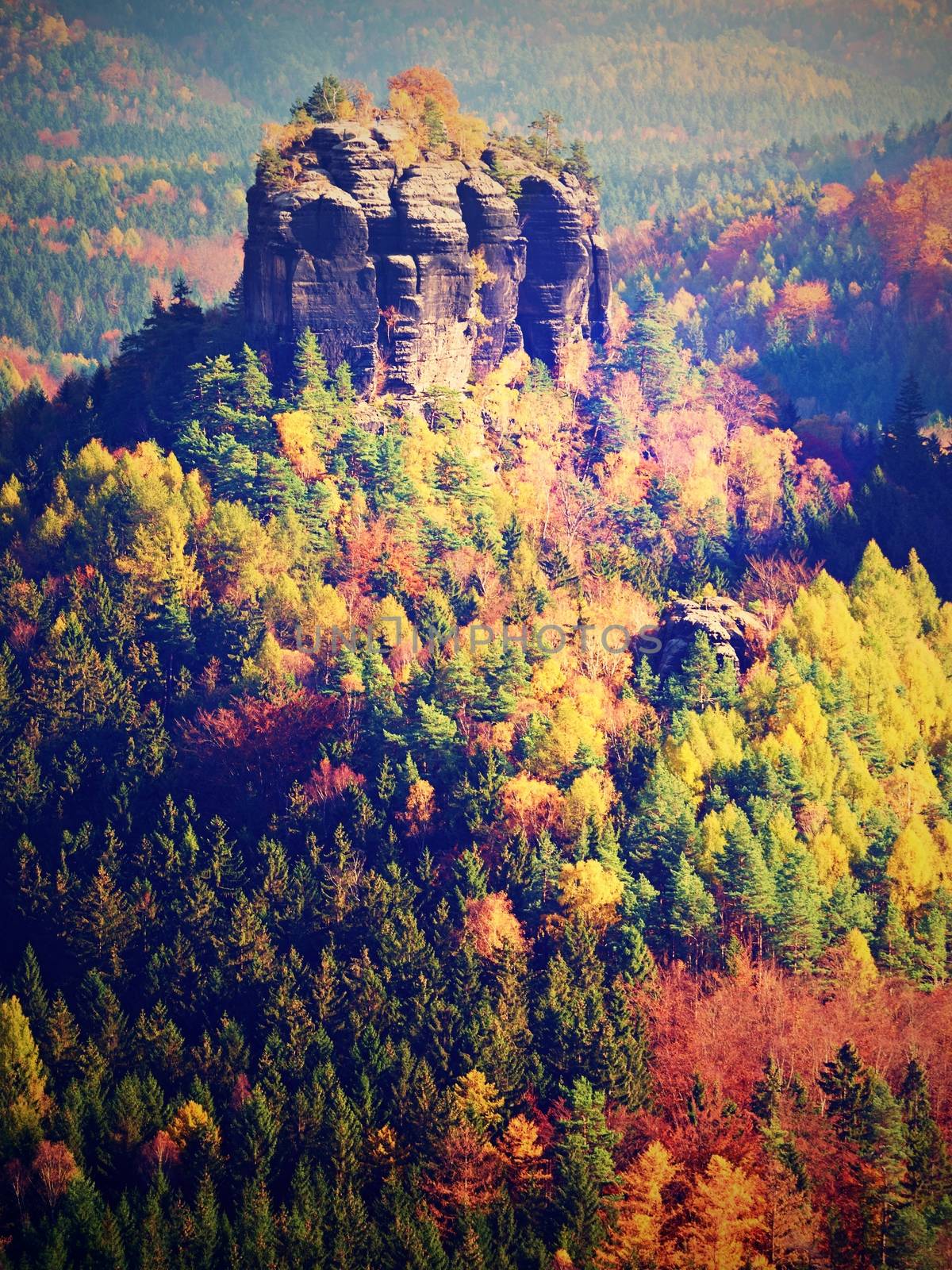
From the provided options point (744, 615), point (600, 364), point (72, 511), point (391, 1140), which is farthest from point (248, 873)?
point (600, 364)

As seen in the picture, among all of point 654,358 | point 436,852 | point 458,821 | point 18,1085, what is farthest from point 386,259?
point 18,1085

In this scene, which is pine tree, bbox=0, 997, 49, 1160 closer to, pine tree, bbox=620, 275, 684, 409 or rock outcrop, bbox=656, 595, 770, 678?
rock outcrop, bbox=656, 595, 770, 678

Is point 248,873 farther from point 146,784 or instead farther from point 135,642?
point 135,642

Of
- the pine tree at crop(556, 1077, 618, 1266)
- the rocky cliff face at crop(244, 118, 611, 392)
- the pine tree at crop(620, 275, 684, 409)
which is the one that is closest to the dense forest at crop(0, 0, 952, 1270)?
the pine tree at crop(556, 1077, 618, 1266)

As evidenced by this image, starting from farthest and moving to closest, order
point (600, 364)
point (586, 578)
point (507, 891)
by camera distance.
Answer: point (600, 364) → point (586, 578) → point (507, 891)

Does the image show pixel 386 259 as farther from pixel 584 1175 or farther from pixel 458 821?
pixel 584 1175

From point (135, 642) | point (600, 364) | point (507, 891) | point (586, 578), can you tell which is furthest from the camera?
point (600, 364)

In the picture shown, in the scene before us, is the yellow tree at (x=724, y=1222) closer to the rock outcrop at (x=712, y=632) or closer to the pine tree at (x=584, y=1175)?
the pine tree at (x=584, y=1175)
